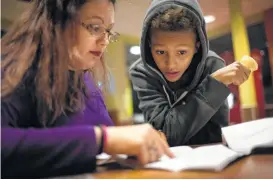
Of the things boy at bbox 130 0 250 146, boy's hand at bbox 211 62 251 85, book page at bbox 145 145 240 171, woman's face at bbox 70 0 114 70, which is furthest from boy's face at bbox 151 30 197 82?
book page at bbox 145 145 240 171

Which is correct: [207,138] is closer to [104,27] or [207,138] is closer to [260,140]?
[260,140]

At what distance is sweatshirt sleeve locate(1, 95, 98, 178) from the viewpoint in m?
0.33

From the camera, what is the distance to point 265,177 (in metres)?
0.33

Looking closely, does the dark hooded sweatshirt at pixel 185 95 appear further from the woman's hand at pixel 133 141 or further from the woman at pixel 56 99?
the woman's hand at pixel 133 141

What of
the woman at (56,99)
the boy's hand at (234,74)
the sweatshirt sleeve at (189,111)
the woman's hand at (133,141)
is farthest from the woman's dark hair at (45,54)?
the boy's hand at (234,74)

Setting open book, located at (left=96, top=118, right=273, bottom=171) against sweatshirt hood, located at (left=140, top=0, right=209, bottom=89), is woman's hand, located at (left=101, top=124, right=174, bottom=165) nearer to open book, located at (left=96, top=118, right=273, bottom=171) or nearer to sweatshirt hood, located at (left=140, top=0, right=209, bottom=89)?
open book, located at (left=96, top=118, right=273, bottom=171)

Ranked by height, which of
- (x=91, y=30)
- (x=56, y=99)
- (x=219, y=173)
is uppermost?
(x=91, y=30)

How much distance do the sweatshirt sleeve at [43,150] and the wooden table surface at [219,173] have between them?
4 centimetres

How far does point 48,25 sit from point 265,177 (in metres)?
0.42

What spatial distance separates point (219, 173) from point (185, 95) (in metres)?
0.39

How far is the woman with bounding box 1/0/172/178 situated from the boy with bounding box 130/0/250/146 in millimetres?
170

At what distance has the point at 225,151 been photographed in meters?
0.46

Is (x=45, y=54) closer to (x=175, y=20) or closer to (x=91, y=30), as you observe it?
(x=91, y=30)

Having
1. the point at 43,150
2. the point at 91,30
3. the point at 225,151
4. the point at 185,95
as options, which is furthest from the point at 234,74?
the point at 43,150
